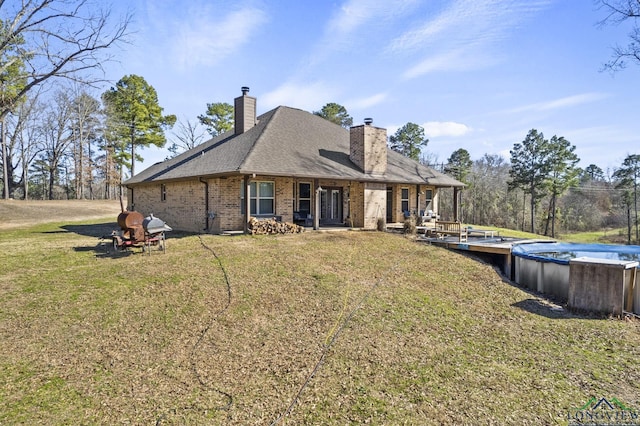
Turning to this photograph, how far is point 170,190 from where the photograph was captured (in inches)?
675

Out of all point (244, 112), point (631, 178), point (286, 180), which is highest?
point (244, 112)

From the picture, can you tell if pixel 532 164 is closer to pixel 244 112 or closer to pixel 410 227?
pixel 410 227

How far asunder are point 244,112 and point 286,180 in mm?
5236

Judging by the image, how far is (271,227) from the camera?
44.7ft

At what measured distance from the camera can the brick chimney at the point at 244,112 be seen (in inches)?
696

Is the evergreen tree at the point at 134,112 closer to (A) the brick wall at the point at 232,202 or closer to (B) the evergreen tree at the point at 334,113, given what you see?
(B) the evergreen tree at the point at 334,113

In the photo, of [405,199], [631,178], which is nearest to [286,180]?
[405,199]

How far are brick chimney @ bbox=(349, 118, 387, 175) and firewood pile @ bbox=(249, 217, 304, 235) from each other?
470 cm

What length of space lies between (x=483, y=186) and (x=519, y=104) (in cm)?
2677

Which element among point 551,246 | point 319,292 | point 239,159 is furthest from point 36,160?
point 551,246

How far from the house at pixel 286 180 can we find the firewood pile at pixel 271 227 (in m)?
0.37

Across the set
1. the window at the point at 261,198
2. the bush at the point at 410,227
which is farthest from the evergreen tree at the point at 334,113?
the window at the point at 261,198

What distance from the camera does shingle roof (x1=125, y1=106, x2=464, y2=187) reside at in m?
13.8

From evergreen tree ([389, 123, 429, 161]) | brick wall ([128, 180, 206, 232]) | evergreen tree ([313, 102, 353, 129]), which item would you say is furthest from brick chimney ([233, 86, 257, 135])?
evergreen tree ([389, 123, 429, 161])
